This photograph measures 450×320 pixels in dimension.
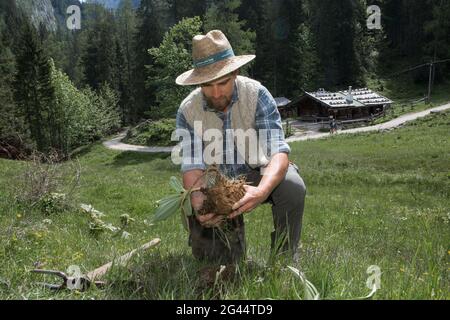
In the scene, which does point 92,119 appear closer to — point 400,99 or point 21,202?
point 400,99

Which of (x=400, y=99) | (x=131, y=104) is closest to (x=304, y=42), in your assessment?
(x=400, y=99)

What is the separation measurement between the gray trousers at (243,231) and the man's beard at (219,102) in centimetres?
70

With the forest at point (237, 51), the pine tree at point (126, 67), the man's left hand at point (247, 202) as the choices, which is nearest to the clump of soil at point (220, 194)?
the man's left hand at point (247, 202)

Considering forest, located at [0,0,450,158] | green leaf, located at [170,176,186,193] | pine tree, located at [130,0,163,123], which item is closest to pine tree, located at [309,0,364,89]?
forest, located at [0,0,450,158]

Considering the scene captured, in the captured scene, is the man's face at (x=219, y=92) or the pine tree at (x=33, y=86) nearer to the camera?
the man's face at (x=219, y=92)

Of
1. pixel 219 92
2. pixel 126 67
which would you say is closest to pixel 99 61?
pixel 126 67

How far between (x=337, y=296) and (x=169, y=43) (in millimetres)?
44905

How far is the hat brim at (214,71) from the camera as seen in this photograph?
12.4 ft

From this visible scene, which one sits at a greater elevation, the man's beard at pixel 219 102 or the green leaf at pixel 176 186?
the man's beard at pixel 219 102

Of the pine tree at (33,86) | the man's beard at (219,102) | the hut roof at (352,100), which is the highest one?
the man's beard at (219,102)

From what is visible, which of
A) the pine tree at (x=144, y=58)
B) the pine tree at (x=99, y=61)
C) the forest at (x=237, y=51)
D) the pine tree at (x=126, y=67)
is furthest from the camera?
the pine tree at (x=99, y=61)

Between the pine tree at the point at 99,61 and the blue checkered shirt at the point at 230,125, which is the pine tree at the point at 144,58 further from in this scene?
the blue checkered shirt at the point at 230,125

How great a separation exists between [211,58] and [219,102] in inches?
14.9

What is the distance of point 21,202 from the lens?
818 centimetres
